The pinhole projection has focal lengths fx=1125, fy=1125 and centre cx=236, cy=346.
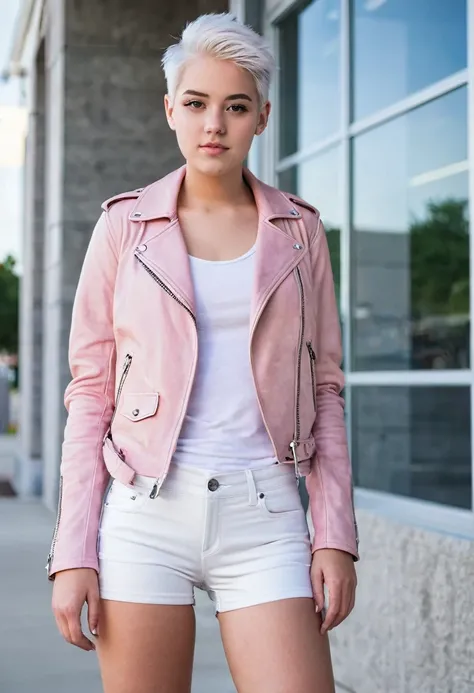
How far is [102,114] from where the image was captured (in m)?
9.55

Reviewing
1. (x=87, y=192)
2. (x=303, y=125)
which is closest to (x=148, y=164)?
(x=87, y=192)

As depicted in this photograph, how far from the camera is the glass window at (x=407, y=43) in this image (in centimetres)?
708

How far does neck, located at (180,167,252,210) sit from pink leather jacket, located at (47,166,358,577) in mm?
37

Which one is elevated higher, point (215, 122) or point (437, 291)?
point (437, 291)

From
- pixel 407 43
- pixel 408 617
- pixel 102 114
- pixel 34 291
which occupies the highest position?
pixel 407 43

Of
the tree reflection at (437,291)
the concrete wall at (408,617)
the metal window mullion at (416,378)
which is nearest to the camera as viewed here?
the concrete wall at (408,617)

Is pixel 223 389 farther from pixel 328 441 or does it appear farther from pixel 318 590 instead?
pixel 318 590

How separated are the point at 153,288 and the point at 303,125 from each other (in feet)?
14.0

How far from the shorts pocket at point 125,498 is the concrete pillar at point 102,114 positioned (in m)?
7.45

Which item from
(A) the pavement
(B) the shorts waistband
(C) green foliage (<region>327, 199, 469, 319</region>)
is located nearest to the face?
(B) the shorts waistband

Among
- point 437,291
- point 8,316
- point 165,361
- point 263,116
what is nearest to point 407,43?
point 437,291

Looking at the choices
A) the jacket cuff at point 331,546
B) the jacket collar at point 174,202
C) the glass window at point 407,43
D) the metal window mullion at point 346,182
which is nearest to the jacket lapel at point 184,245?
the jacket collar at point 174,202

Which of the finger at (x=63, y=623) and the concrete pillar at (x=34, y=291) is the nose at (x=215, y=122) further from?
the concrete pillar at (x=34, y=291)

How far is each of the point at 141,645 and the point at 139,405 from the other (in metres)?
0.45
